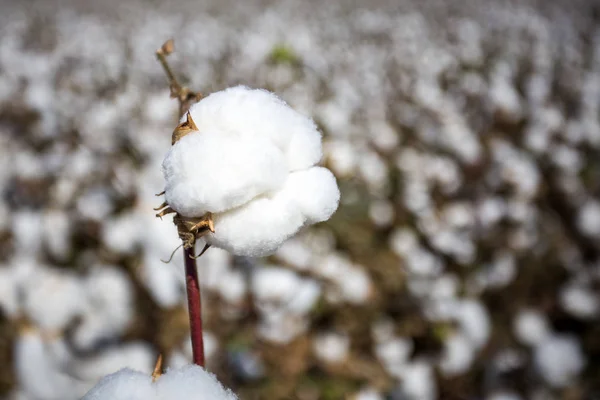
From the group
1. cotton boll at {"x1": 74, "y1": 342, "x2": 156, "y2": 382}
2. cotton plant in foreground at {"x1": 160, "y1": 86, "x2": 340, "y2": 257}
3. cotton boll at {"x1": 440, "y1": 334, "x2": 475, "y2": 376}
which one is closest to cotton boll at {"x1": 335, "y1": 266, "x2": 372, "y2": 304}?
cotton boll at {"x1": 440, "y1": 334, "x2": 475, "y2": 376}

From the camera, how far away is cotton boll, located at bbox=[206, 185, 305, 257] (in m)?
0.35

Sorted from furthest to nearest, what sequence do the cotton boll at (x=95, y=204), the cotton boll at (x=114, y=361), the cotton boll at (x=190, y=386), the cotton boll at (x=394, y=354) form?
the cotton boll at (x=95, y=204) → the cotton boll at (x=394, y=354) → the cotton boll at (x=114, y=361) → the cotton boll at (x=190, y=386)

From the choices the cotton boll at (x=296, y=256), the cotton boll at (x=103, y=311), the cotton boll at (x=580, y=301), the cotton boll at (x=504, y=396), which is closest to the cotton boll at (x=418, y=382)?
the cotton boll at (x=504, y=396)

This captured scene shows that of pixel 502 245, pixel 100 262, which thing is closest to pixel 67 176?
pixel 100 262

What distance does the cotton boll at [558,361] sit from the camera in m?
1.49

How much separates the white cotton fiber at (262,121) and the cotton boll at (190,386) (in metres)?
0.16

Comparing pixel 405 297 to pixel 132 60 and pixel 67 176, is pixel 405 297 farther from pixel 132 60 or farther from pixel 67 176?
A: pixel 132 60

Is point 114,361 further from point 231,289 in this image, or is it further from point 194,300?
point 194,300

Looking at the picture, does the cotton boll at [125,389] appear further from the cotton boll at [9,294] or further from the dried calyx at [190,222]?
the cotton boll at [9,294]

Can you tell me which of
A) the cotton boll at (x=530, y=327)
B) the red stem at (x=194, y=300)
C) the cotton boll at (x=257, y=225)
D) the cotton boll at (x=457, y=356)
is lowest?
the red stem at (x=194, y=300)

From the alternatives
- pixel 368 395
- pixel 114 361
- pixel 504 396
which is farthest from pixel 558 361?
pixel 114 361

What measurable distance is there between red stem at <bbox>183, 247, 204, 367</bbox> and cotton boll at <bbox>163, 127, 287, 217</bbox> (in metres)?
0.03

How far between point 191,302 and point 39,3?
1007 cm

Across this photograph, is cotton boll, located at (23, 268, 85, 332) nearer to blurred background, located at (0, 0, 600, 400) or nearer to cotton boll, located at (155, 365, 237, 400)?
blurred background, located at (0, 0, 600, 400)
